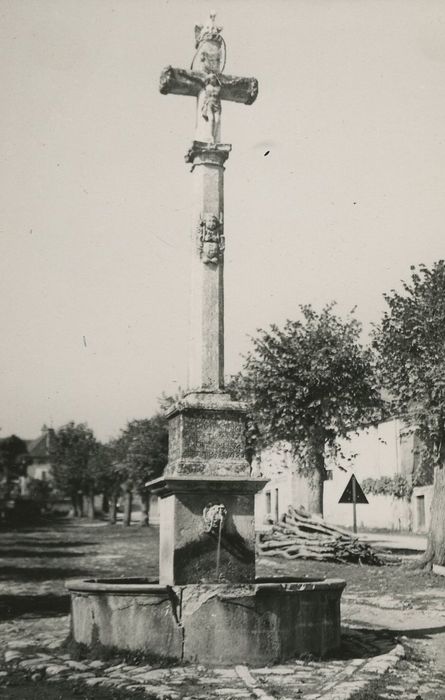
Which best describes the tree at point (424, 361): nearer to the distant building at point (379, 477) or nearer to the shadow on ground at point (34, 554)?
the shadow on ground at point (34, 554)

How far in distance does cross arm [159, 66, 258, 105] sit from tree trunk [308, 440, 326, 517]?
661 inches

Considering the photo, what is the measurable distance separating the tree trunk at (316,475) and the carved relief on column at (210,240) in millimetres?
16754

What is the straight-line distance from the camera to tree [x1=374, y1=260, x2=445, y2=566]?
58.3 ft

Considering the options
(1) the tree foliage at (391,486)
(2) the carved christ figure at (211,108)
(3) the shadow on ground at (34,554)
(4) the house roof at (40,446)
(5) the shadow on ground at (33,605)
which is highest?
(4) the house roof at (40,446)

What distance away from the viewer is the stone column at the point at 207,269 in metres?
9.44

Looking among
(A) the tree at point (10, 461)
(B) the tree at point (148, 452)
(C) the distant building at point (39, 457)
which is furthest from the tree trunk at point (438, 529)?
(C) the distant building at point (39, 457)

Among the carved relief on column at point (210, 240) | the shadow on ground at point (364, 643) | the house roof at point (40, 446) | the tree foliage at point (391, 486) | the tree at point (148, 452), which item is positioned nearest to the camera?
the shadow on ground at point (364, 643)

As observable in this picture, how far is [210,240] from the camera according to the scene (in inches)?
384

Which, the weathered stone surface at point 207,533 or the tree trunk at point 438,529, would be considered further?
the tree trunk at point 438,529

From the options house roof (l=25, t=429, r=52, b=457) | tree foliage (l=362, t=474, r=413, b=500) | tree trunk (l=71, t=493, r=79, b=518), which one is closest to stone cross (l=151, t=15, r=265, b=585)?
tree foliage (l=362, t=474, r=413, b=500)

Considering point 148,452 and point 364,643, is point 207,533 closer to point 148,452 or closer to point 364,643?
point 364,643

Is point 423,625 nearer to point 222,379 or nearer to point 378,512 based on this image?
point 222,379

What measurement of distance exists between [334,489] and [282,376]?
23.2 metres

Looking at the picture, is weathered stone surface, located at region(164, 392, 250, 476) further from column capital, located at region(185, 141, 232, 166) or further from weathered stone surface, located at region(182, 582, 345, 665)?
column capital, located at region(185, 141, 232, 166)
